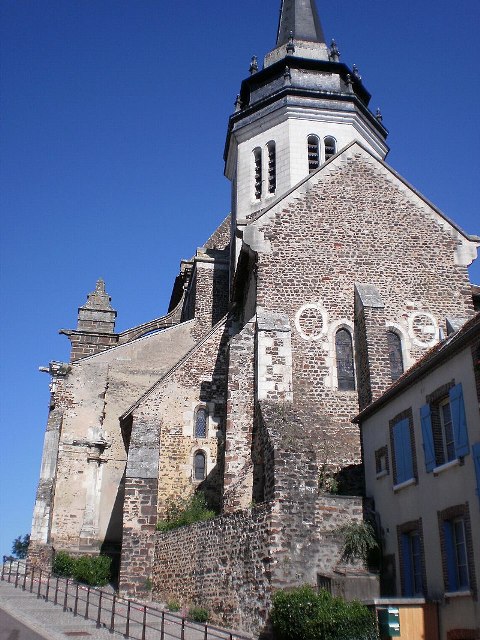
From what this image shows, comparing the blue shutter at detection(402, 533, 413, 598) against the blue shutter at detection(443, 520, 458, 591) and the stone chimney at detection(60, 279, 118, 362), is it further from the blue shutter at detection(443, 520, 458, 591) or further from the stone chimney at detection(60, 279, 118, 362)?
the stone chimney at detection(60, 279, 118, 362)

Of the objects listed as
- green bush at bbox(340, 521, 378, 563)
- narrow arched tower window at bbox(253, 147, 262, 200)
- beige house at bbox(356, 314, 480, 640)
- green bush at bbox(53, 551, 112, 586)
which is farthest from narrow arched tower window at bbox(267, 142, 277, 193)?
green bush at bbox(340, 521, 378, 563)

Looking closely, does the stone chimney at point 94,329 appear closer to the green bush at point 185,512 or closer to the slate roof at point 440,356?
the green bush at point 185,512

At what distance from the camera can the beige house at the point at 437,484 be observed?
11.1 meters

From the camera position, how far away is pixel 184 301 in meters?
32.3

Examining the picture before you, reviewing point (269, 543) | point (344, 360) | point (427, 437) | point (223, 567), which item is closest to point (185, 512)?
point (223, 567)

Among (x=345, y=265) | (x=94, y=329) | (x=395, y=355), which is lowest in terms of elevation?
(x=395, y=355)

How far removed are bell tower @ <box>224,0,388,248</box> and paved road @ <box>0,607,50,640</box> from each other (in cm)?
1568

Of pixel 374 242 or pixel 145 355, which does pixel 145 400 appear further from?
pixel 374 242

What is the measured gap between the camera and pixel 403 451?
13516 millimetres

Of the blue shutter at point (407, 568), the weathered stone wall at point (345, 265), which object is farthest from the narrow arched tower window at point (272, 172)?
the blue shutter at point (407, 568)

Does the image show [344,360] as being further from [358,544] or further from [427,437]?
[427,437]

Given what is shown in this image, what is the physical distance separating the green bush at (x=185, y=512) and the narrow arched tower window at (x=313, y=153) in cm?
1284

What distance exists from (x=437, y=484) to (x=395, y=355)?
246 inches

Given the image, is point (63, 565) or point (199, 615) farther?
point (63, 565)
